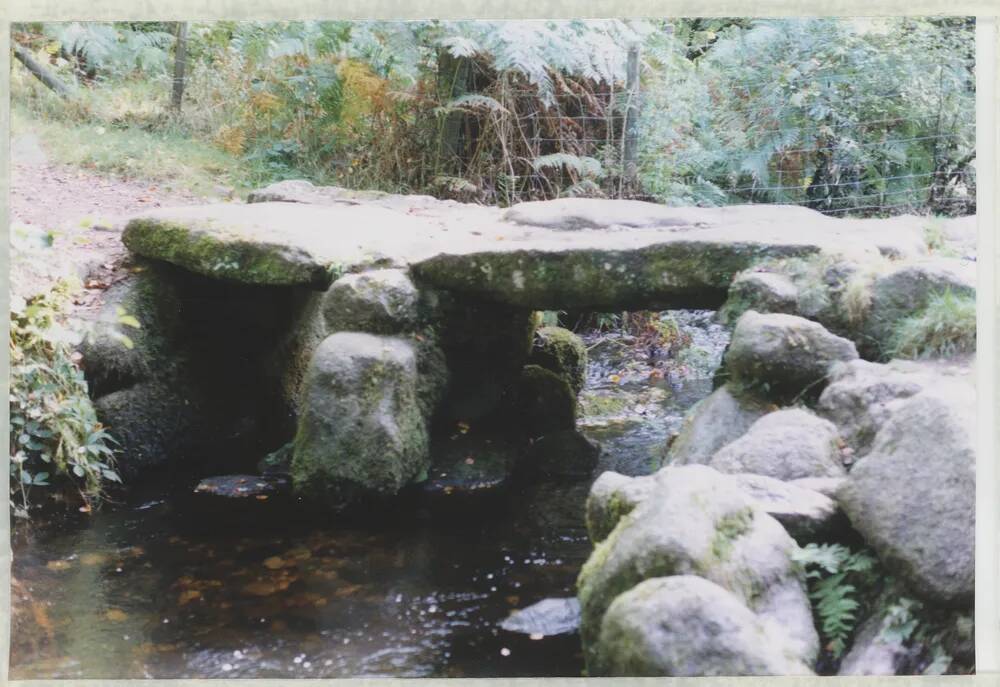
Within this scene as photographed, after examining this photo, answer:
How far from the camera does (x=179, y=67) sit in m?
7.86

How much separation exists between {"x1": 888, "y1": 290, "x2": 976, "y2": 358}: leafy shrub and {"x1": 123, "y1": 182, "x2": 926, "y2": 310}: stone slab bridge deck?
58cm

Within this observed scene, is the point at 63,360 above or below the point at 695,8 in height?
below

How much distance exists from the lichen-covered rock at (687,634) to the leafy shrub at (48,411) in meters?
3.18

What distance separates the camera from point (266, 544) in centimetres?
450

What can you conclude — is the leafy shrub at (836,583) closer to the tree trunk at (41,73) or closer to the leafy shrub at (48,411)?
the leafy shrub at (48,411)

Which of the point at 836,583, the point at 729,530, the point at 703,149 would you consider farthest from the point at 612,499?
the point at 703,149

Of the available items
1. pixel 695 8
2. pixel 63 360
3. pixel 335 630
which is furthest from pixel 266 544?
pixel 695 8

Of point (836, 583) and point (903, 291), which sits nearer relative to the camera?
point (836, 583)

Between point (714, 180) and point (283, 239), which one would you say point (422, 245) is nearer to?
point (283, 239)

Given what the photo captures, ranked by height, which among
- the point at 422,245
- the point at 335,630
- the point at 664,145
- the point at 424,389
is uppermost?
the point at 664,145

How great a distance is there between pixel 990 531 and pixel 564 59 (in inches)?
175

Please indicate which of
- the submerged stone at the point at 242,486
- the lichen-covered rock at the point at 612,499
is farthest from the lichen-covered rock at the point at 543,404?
the lichen-covered rock at the point at 612,499

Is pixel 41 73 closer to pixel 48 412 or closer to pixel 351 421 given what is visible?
pixel 48 412

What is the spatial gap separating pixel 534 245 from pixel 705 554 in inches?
97.8
